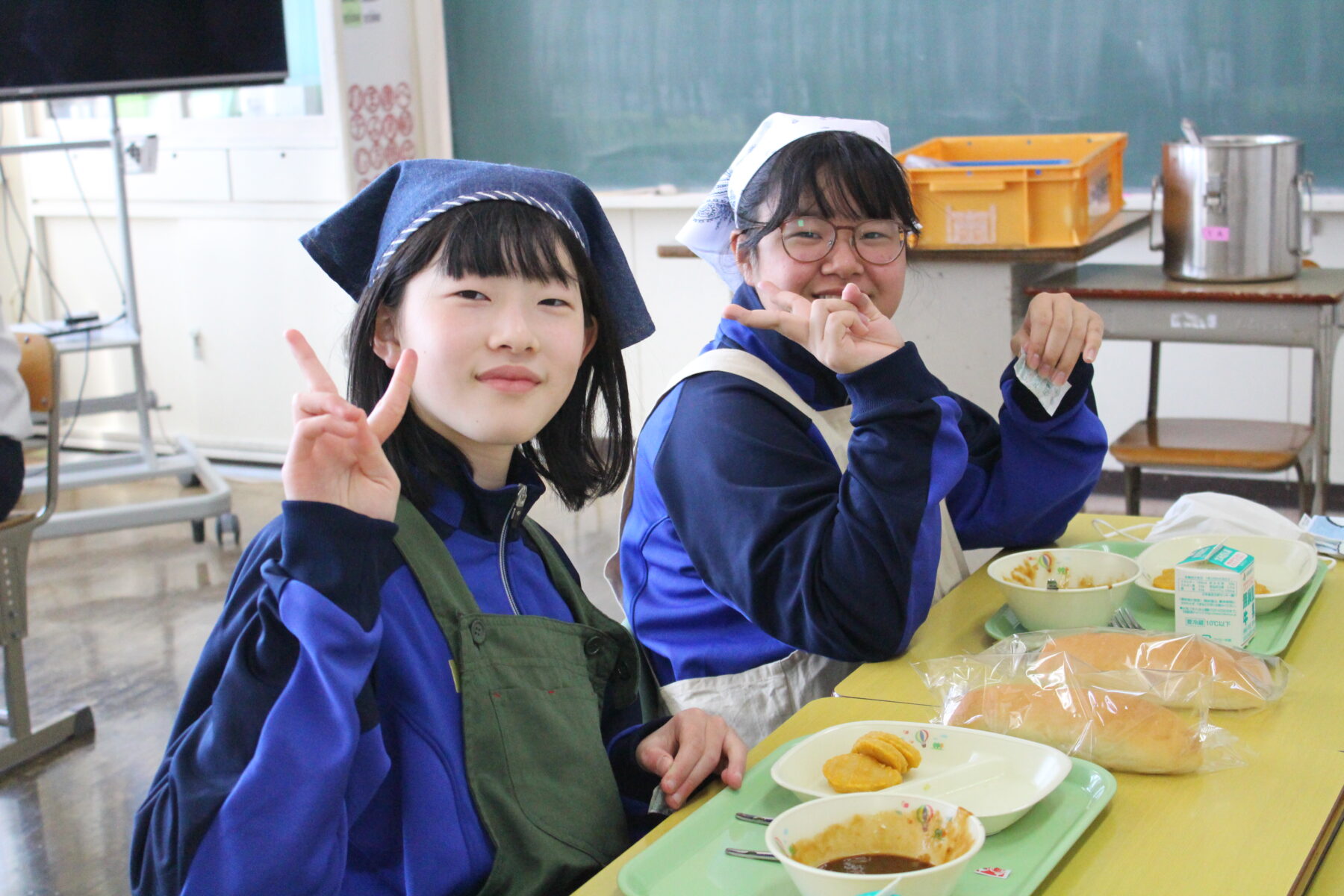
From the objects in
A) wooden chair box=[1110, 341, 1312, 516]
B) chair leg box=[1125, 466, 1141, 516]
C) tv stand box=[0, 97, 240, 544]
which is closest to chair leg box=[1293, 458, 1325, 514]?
wooden chair box=[1110, 341, 1312, 516]

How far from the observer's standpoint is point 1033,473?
1.71 meters

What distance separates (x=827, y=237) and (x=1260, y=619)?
629 millimetres

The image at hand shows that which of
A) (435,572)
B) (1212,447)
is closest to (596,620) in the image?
(435,572)

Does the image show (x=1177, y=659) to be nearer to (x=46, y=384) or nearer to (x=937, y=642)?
(x=937, y=642)

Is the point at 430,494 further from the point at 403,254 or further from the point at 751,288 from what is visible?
the point at 751,288

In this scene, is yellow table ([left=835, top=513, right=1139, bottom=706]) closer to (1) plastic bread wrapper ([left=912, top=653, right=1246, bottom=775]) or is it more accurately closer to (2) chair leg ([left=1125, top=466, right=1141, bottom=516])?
(1) plastic bread wrapper ([left=912, top=653, right=1246, bottom=775])

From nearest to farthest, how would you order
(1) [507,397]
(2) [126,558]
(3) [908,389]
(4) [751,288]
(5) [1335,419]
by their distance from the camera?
(1) [507,397], (3) [908,389], (4) [751,288], (5) [1335,419], (2) [126,558]

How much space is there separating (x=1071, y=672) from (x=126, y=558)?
378cm

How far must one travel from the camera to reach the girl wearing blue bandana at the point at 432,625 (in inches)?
35.8

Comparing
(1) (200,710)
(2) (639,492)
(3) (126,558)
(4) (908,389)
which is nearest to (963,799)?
(4) (908,389)

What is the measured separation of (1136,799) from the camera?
102 cm

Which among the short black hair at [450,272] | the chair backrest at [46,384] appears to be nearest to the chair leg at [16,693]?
the chair backrest at [46,384]

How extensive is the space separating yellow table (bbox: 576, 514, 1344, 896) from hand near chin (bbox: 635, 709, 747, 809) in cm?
2

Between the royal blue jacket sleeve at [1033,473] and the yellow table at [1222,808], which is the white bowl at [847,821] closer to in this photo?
the yellow table at [1222,808]
